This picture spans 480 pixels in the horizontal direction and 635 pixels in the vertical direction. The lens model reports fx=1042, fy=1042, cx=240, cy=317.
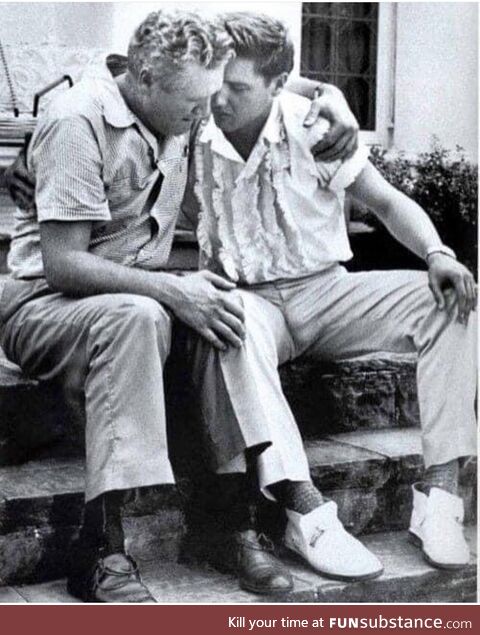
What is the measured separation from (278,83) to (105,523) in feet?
2.58

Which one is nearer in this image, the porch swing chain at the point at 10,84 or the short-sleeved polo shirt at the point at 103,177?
the short-sleeved polo shirt at the point at 103,177

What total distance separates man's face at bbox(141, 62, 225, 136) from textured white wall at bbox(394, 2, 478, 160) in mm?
390

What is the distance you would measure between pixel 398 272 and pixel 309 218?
0.59 feet

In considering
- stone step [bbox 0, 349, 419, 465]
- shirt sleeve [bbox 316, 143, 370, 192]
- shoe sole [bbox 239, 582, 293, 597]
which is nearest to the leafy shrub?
shirt sleeve [bbox 316, 143, 370, 192]

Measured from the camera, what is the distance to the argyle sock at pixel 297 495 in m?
1.57

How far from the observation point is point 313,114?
1.72 m

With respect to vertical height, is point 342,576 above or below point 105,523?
below

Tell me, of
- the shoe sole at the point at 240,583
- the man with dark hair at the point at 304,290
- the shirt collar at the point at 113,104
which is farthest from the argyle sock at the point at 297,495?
the shirt collar at the point at 113,104

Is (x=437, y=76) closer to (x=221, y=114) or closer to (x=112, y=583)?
(x=221, y=114)

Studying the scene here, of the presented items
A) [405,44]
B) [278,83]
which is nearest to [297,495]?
[278,83]

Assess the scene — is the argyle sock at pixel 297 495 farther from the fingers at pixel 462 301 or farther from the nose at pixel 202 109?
Answer: the nose at pixel 202 109

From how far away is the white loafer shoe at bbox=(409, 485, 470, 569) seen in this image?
161cm

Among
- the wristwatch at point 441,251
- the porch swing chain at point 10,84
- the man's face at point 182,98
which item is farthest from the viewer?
the porch swing chain at point 10,84

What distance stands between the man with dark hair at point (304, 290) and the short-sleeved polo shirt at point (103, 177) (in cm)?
12
